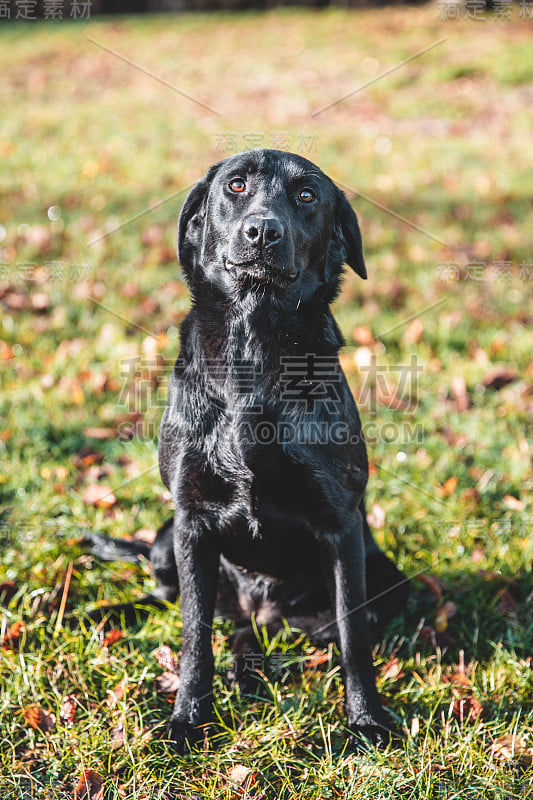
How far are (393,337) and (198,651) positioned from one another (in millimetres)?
2877

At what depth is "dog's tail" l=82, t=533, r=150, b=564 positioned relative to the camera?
2848 mm

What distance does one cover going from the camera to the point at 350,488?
2170 millimetres

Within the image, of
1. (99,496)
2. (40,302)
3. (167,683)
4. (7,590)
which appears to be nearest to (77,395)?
(99,496)

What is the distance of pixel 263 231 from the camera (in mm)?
1966

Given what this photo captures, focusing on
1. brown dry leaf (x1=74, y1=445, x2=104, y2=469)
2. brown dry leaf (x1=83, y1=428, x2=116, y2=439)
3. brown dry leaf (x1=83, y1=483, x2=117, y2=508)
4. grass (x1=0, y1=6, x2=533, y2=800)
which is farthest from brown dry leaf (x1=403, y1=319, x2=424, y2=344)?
brown dry leaf (x1=83, y1=483, x2=117, y2=508)

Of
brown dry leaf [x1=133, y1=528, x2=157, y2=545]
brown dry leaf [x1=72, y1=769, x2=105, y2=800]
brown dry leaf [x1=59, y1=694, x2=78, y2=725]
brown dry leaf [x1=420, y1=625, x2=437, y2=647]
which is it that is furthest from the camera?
brown dry leaf [x1=133, y1=528, x2=157, y2=545]

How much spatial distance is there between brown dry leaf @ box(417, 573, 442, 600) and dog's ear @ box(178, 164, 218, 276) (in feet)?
4.95

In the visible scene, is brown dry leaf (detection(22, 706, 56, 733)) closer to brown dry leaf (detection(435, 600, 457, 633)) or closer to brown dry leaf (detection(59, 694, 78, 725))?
brown dry leaf (detection(59, 694, 78, 725))

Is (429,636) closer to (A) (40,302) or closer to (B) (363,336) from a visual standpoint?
(B) (363,336)

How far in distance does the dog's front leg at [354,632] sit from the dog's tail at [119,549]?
958 mm

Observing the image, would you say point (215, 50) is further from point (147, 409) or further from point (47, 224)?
point (147, 409)

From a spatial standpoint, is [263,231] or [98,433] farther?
[98,433]

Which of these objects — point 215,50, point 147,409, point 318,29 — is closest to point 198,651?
point 147,409

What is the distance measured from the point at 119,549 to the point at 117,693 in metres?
0.68
